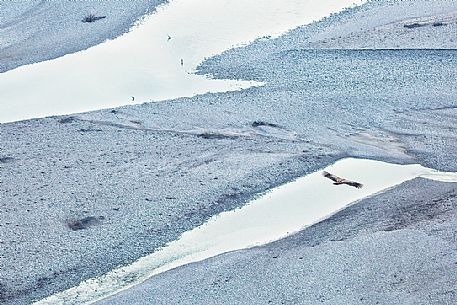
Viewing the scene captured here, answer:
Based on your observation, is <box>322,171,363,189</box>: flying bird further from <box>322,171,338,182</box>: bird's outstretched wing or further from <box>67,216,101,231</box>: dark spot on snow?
<box>67,216,101,231</box>: dark spot on snow

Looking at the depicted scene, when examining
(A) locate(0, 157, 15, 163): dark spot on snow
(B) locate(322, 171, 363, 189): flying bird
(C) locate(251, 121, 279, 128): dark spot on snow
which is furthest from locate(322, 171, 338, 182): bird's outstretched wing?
(A) locate(0, 157, 15, 163): dark spot on snow

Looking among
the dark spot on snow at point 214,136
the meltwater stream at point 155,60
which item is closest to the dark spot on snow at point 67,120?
the meltwater stream at point 155,60

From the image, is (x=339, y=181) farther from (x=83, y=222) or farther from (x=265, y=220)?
(x=83, y=222)

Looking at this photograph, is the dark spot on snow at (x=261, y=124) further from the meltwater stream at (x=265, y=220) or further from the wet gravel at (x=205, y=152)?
the meltwater stream at (x=265, y=220)

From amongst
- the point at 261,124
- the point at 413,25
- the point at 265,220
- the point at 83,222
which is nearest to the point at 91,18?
the point at 261,124

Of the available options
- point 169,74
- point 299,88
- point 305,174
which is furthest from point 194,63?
point 305,174

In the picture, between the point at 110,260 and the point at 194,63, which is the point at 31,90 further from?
the point at 110,260
